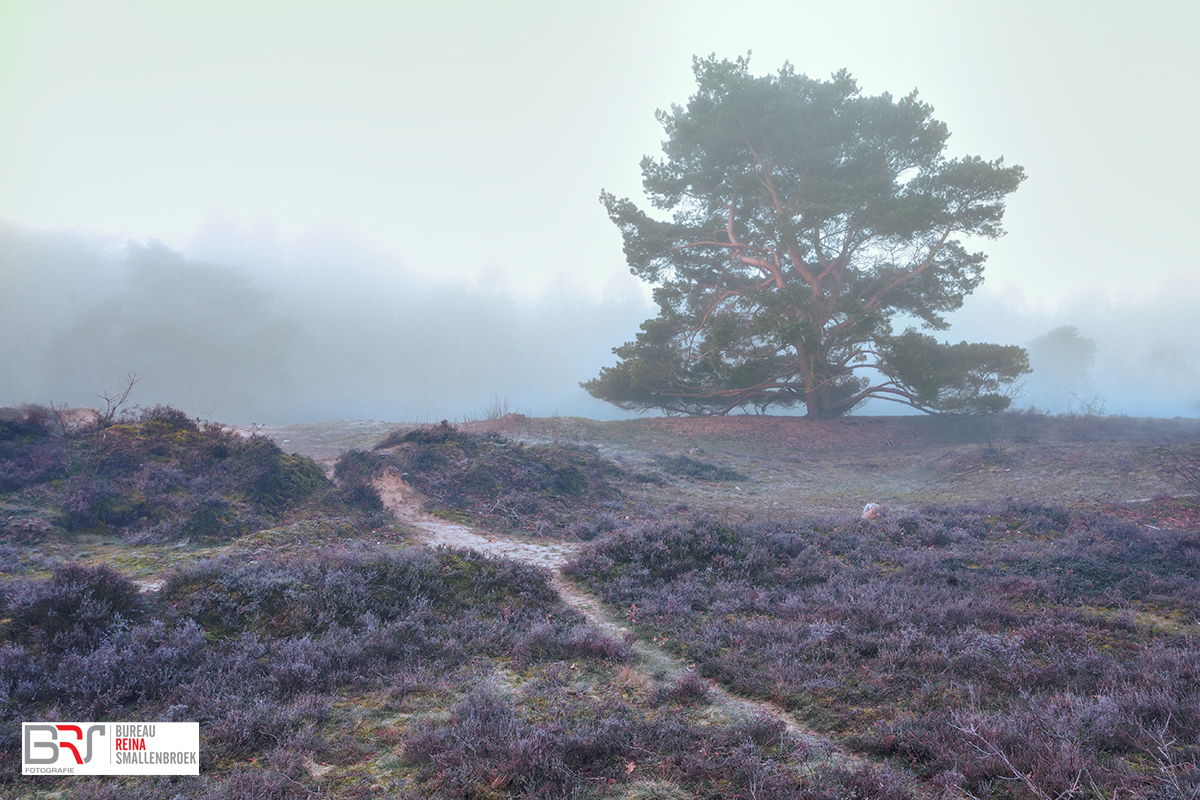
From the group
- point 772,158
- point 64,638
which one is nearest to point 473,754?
point 64,638

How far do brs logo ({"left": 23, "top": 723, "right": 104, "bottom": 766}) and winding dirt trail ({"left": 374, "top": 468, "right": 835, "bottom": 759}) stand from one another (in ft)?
14.1

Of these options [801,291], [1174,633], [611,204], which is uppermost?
[611,204]

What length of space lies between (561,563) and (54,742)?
20.2 ft

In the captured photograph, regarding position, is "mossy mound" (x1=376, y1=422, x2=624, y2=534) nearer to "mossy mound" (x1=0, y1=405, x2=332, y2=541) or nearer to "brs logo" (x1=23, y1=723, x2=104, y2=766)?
"mossy mound" (x1=0, y1=405, x2=332, y2=541)

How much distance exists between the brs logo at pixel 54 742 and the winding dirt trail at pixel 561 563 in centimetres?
430

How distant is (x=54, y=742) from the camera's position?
3.58m

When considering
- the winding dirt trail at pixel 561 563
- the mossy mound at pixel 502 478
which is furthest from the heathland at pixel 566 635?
the mossy mound at pixel 502 478

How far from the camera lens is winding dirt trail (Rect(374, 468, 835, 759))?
14.0 ft

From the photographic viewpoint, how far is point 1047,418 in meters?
29.8

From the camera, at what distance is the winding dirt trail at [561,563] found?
4273 millimetres

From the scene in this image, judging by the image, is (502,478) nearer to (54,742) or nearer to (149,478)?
(149,478)

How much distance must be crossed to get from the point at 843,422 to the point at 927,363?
5723 millimetres

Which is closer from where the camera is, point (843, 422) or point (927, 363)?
point (927, 363)

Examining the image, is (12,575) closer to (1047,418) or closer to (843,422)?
(843,422)
